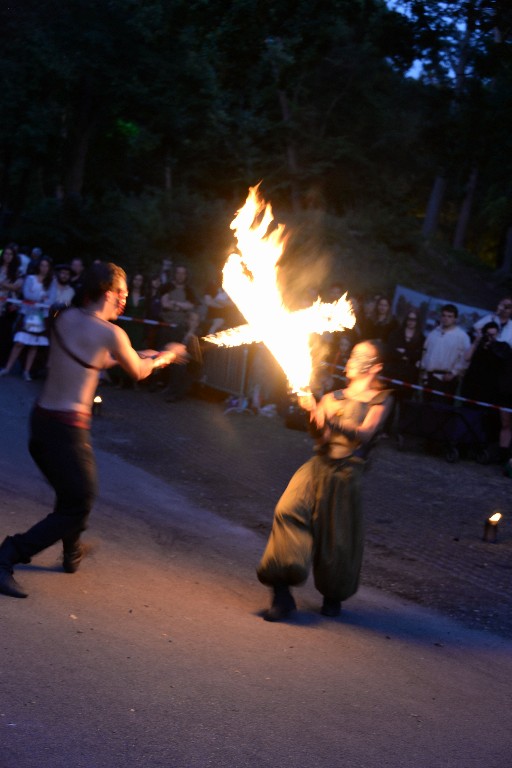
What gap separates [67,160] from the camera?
3111 centimetres

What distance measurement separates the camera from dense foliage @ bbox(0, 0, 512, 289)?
529 inches

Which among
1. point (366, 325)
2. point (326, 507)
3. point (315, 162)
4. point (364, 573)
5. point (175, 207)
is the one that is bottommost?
point (364, 573)

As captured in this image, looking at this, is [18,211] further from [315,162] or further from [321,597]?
[321,597]

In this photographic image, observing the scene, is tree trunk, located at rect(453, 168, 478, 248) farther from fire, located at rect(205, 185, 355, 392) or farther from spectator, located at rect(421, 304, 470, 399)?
fire, located at rect(205, 185, 355, 392)

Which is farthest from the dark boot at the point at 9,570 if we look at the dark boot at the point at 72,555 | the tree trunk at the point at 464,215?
the tree trunk at the point at 464,215

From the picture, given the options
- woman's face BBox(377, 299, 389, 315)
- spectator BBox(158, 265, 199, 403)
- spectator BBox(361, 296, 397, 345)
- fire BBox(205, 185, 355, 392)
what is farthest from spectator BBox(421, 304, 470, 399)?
fire BBox(205, 185, 355, 392)

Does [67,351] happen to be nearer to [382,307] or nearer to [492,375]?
[492,375]

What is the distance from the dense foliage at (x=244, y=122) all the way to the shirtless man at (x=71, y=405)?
25.5ft

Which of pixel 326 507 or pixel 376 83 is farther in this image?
pixel 376 83

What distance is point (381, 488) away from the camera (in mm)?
11883

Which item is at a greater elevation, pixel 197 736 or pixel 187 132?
pixel 187 132

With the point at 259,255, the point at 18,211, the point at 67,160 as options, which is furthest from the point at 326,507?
the point at 18,211

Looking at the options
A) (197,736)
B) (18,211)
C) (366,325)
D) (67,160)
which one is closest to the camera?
(197,736)

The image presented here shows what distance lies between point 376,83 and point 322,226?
9479 millimetres
